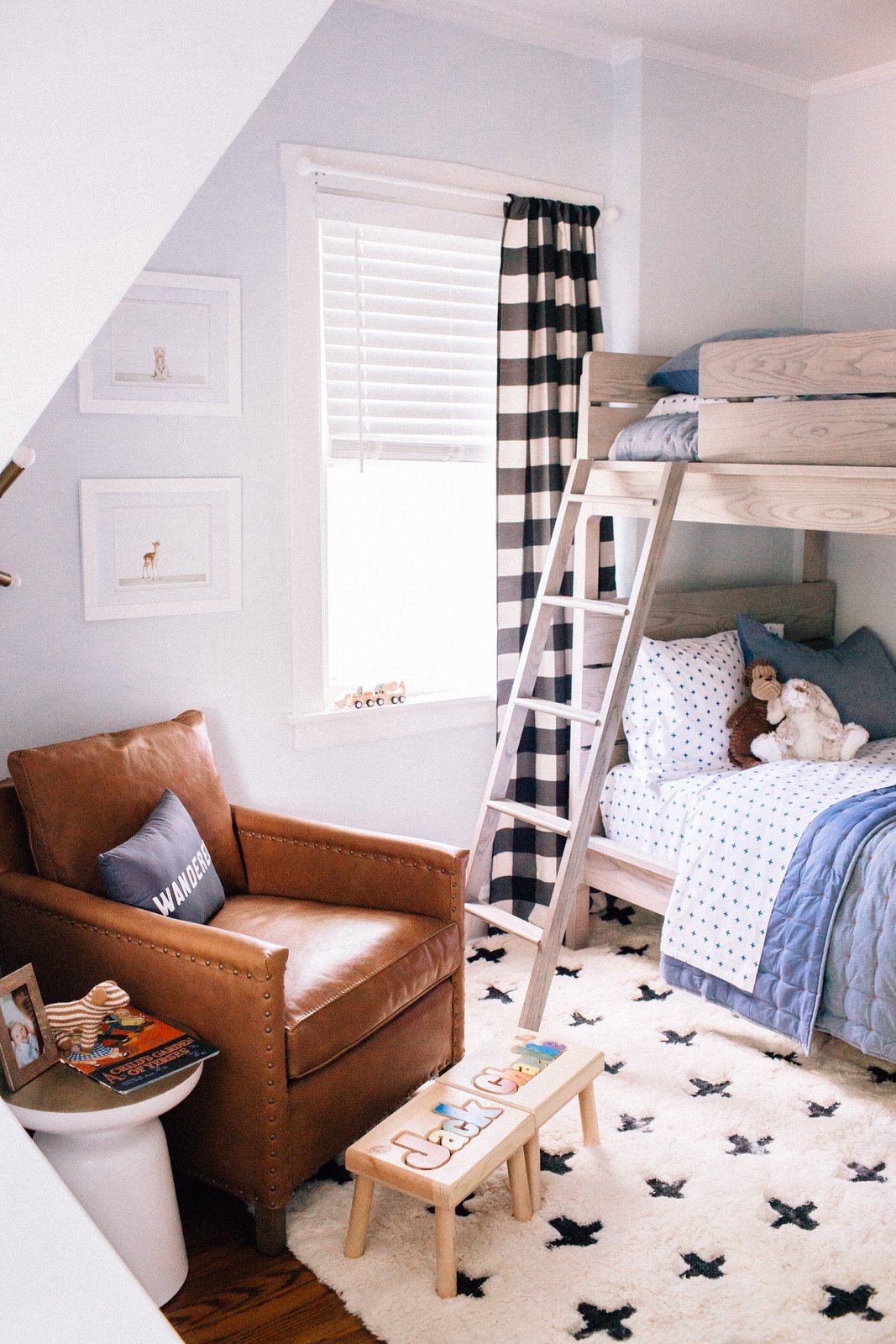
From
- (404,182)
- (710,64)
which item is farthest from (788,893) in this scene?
(710,64)

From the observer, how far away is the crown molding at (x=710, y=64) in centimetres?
354

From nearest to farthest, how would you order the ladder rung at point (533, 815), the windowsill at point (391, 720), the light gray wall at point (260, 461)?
the light gray wall at point (260, 461)
the ladder rung at point (533, 815)
the windowsill at point (391, 720)

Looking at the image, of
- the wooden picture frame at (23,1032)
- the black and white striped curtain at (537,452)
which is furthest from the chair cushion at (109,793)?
the black and white striped curtain at (537,452)

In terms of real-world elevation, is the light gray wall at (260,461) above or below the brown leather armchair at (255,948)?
above

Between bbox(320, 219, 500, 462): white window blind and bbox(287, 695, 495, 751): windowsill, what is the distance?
0.72 meters

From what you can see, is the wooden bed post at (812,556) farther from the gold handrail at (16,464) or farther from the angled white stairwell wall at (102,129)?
the angled white stairwell wall at (102,129)

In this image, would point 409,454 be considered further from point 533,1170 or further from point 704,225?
point 533,1170

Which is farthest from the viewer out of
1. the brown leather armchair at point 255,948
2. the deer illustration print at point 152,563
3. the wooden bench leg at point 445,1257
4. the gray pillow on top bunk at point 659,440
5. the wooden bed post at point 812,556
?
the wooden bed post at point 812,556

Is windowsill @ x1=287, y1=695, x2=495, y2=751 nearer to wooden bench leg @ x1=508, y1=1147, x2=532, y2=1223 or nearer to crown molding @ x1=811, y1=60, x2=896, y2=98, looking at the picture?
wooden bench leg @ x1=508, y1=1147, x2=532, y2=1223

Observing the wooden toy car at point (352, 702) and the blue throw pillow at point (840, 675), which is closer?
the wooden toy car at point (352, 702)

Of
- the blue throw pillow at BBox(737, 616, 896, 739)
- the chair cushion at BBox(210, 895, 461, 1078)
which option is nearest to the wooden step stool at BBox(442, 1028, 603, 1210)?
the chair cushion at BBox(210, 895, 461, 1078)

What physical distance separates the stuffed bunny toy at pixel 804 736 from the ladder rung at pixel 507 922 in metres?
0.92

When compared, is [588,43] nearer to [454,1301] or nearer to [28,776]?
[28,776]

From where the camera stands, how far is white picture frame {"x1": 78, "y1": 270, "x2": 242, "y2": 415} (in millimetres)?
2785
